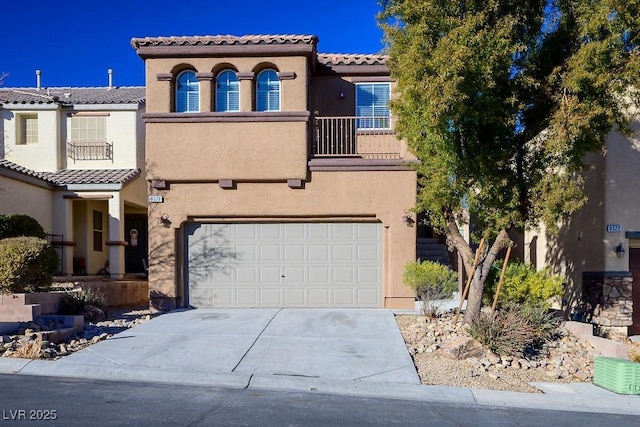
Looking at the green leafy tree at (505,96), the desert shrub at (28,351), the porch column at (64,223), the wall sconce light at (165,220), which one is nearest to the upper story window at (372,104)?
the green leafy tree at (505,96)

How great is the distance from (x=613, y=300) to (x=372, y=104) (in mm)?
7918

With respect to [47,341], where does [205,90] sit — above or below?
above

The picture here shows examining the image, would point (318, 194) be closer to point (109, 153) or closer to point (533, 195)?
point (533, 195)

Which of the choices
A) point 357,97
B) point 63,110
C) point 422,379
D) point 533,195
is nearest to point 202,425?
point 422,379

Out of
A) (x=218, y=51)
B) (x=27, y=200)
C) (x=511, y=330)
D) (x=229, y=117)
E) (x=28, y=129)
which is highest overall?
(x=218, y=51)

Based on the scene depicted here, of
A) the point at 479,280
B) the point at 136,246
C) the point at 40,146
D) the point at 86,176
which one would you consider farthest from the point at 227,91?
the point at 136,246

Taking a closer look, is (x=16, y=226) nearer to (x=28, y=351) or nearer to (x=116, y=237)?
(x=116, y=237)

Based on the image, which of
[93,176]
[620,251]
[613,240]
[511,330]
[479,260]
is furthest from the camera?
[93,176]

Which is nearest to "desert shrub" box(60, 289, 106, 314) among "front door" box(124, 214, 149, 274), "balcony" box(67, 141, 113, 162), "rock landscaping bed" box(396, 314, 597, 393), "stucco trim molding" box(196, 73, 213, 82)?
"stucco trim molding" box(196, 73, 213, 82)

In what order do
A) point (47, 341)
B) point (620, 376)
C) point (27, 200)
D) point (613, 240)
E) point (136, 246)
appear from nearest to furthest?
1. point (620, 376)
2. point (47, 341)
3. point (613, 240)
4. point (27, 200)
5. point (136, 246)

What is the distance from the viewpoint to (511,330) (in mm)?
10758

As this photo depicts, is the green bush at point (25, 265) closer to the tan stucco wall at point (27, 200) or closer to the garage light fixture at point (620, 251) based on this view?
the tan stucco wall at point (27, 200)

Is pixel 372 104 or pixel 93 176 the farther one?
pixel 93 176

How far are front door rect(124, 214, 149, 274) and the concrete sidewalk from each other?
10.4 metres
